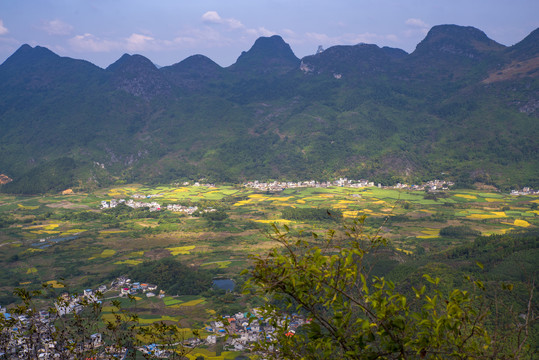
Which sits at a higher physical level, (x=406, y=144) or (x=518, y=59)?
(x=518, y=59)

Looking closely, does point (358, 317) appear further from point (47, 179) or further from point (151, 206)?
point (47, 179)

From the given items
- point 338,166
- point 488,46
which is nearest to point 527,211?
point 338,166

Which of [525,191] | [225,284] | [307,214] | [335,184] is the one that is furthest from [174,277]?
[525,191]

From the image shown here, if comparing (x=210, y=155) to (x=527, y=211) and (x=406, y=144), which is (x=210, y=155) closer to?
(x=406, y=144)

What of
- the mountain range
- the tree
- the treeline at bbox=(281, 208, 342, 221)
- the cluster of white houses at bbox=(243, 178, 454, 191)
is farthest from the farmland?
the tree

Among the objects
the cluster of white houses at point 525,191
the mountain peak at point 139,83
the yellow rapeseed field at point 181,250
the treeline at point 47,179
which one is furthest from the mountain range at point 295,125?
the yellow rapeseed field at point 181,250
